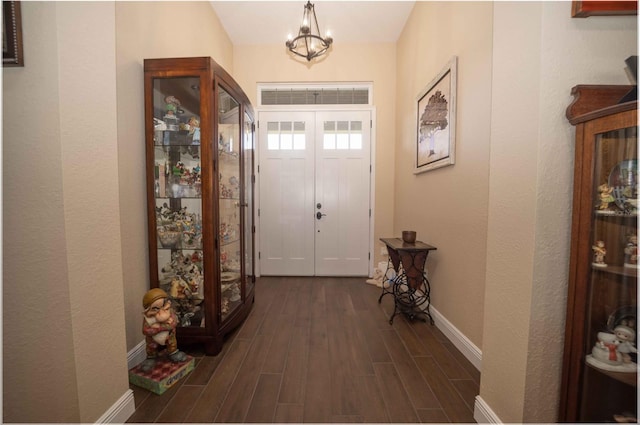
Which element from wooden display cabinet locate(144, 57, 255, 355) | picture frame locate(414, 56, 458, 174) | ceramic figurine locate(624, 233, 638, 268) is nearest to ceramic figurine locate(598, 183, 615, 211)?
ceramic figurine locate(624, 233, 638, 268)

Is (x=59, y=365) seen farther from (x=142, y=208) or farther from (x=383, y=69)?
(x=383, y=69)

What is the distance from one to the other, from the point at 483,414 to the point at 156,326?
192 centimetres

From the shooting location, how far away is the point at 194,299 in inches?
77.4

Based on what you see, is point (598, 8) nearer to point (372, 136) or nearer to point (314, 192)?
point (372, 136)

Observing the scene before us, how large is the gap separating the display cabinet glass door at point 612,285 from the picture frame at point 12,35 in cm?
224

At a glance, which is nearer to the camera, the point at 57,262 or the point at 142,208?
the point at 57,262

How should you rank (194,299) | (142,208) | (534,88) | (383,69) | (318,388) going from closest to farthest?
(534,88), (318,388), (142,208), (194,299), (383,69)

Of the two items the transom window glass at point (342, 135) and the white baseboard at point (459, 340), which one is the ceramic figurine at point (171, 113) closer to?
the transom window glass at point (342, 135)

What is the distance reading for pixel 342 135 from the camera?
12.0 feet

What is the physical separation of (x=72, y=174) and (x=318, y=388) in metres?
1.68

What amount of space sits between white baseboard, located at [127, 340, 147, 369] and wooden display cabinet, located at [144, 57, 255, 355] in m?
0.23

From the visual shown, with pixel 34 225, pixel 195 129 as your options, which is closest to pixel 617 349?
pixel 34 225

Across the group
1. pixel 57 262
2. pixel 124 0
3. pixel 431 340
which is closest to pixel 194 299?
pixel 57 262

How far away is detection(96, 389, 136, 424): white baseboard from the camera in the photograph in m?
1.19
